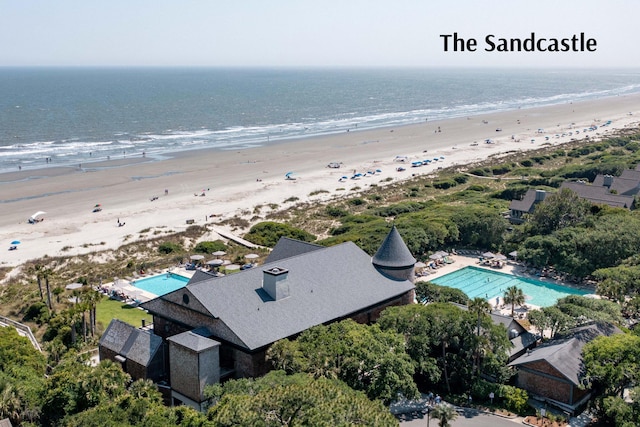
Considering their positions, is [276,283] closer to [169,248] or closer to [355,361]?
[355,361]

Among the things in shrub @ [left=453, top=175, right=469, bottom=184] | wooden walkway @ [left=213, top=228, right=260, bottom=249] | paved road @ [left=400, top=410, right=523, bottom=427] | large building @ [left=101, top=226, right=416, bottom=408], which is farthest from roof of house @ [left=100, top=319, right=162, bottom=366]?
shrub @ [left=453, top=175, right=469, bottom=184]

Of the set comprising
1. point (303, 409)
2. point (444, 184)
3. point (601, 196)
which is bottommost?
point (444, 184)

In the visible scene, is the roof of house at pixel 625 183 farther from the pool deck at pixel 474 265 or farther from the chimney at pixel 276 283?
the chimney at pixel 276 283

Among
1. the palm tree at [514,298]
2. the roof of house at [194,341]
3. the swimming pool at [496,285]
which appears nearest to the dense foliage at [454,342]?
the roof of house at [194,341]

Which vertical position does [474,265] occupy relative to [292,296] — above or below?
below

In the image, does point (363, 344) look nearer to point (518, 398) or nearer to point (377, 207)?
point (518, 398)

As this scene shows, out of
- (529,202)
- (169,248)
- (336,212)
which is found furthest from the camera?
(336,212)

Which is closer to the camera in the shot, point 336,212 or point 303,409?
point 303,409

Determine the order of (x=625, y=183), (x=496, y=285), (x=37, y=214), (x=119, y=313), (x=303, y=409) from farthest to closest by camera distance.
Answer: (x=37, y=214), (x=625, y=183), (x=496, y=285), (x=119, y=313), (x=303, y=409)

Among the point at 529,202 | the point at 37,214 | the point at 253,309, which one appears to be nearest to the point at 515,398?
the point at 253,309
